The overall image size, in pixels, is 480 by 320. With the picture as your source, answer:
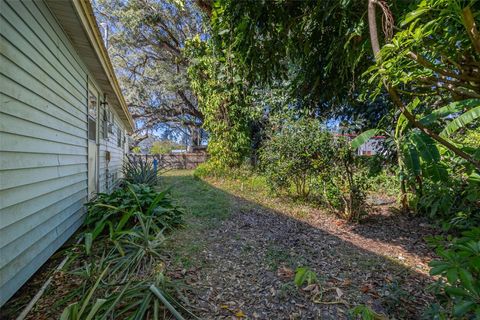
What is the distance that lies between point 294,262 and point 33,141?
321 centimetres

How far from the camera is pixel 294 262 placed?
126 inches

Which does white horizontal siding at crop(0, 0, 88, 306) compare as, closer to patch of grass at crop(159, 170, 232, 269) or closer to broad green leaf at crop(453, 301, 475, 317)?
patch of grass at crop(159, 170, 232, 269)

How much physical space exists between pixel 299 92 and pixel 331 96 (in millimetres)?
511

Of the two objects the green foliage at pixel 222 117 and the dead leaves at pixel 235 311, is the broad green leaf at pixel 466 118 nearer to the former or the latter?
the dead leaves at pixel 235 311

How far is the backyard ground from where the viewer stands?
2.40 metres

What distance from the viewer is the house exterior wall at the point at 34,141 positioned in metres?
2.11

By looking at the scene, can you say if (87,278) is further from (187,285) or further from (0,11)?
(0,11)

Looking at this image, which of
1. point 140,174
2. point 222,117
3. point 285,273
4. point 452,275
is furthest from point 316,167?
point 222,117

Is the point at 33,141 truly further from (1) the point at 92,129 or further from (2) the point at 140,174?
(2) the point at 140,174

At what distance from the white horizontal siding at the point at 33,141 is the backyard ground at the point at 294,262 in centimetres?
139

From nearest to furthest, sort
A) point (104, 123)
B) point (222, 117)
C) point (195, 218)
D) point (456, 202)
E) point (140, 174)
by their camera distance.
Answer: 1. point (456, 202)
2. point (195, 218)
3. point (104, 123)
4. point (140, 174)
5. point (222, 117)

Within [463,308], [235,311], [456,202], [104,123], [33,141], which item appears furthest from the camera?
[104,123]

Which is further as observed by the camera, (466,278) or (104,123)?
(104,123)

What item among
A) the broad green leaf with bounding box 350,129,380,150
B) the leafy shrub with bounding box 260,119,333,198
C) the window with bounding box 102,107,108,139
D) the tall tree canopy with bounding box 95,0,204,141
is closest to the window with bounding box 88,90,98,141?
the window with bounding box 102,107,108,139
